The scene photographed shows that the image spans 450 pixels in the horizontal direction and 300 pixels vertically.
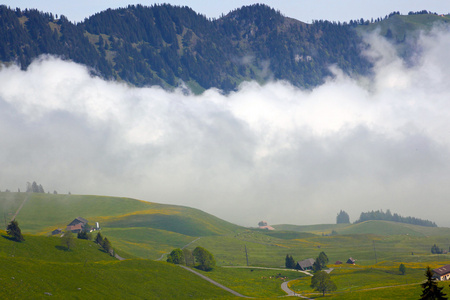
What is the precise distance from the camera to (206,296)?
451ft

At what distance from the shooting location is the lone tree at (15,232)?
140m

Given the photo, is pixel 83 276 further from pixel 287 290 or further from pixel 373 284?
pixel 373 284

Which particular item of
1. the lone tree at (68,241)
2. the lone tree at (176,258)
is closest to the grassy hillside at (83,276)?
the lone tree at (68,241)

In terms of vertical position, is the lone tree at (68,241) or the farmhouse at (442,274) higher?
the lone tree at (68,241)

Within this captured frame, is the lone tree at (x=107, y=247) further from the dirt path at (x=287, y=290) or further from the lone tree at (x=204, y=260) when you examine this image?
the dirt path at (x=287, y=290)

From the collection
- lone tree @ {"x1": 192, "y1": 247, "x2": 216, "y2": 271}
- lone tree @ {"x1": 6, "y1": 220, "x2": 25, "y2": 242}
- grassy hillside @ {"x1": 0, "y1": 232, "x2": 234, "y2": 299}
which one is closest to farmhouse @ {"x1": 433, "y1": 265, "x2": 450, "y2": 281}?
grassy hillside @ {"x1": 0, "y1": 232, "x2": 234, "y2": 299}

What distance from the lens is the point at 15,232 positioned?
142000 millimetres

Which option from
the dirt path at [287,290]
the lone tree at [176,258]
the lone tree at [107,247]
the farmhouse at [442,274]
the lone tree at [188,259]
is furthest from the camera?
the lone tree at [188,259]

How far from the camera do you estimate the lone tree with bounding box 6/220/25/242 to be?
461ft

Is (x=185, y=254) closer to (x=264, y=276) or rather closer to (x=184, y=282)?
(x=264, y=276)

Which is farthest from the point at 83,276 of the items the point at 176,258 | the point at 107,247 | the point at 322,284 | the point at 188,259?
the point at 188,259

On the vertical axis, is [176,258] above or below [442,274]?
above

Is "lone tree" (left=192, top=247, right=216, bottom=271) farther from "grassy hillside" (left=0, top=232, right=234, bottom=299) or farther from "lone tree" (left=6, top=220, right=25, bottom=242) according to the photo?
"lone tree" (left=6, top=220, right=25, bottom=242)

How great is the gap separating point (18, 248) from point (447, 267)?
453 feet
